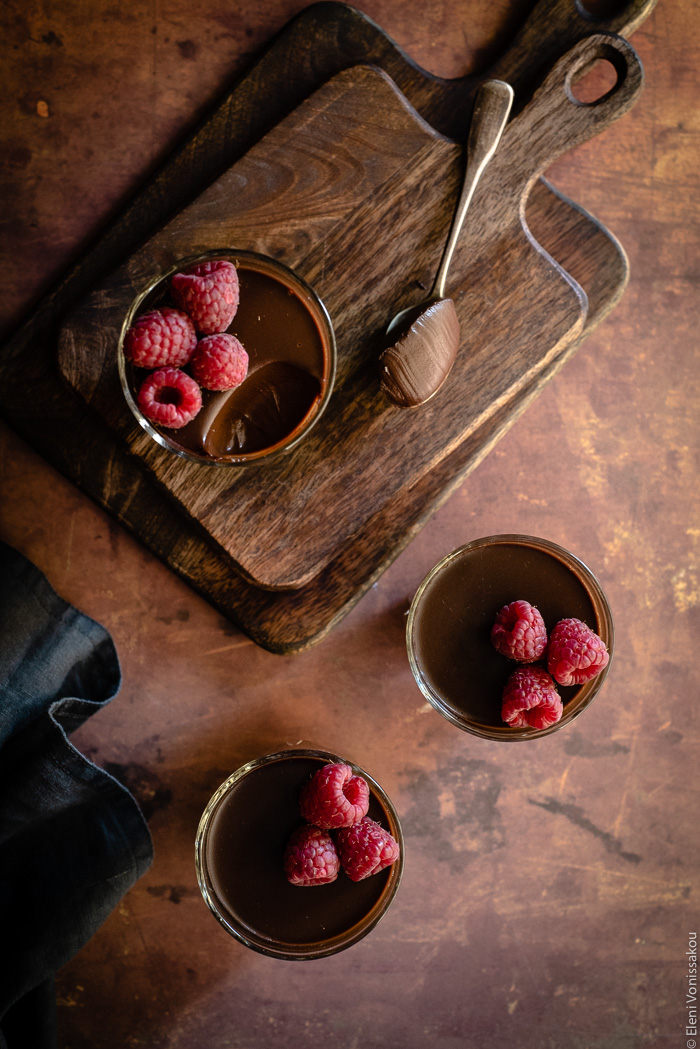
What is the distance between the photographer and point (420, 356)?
1.23 meters

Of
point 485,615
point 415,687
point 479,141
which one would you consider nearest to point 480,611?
point 485,615

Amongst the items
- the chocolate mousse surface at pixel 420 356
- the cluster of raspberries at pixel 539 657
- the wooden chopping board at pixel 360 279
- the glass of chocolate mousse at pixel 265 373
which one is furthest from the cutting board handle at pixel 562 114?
the cluster of raspberries at pixel 539 657

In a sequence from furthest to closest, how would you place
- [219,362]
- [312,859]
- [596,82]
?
[596,82] → [312,859] → [219,362]

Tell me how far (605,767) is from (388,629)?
1.89ft

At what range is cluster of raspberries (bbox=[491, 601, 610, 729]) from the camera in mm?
1254

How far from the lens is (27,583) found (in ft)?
4.46

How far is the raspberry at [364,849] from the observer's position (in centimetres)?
124

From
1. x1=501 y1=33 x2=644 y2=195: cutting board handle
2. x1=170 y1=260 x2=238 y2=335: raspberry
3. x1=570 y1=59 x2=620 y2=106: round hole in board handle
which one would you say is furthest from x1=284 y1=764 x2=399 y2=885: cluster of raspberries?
x1=570 y1=59 x2=620 y2=106: round hole in board handle

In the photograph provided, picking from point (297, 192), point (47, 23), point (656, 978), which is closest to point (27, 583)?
point (297, 192)

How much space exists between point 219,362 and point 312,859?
87 cm

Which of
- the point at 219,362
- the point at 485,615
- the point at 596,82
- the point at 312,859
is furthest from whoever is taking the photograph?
the point at 596,82

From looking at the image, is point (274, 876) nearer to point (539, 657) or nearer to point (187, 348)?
point (539, 657)

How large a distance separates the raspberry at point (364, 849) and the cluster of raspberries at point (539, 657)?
0.31m

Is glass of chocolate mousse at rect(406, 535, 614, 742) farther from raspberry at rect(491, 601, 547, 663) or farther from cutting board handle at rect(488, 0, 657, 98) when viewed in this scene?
cutting board handle at rect(488, 0, 657, 98)
